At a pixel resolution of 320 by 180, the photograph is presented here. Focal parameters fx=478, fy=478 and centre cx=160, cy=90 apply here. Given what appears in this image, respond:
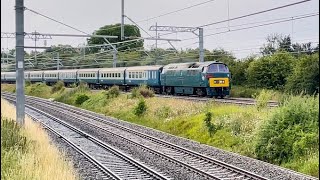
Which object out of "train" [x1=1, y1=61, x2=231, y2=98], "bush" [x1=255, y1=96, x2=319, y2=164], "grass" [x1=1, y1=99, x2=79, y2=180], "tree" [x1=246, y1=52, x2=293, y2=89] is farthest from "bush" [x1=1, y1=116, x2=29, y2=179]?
"tree" [x1=246, y1=52, x2=293, y2=89]

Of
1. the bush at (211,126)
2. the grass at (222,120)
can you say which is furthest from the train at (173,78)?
the bush at (211,126)

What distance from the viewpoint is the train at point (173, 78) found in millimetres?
30719

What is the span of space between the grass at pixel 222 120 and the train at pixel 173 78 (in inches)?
150

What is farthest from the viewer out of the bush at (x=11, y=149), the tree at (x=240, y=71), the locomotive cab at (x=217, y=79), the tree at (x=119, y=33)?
the tree at (x=119, y=33)

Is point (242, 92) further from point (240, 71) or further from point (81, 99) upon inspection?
point (81, 99)

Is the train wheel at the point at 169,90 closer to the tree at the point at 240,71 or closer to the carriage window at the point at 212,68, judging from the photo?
the tree at the point at 240,71

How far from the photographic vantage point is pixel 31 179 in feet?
27.4

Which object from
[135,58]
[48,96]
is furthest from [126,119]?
[135,58]

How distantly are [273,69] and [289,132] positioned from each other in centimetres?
2201

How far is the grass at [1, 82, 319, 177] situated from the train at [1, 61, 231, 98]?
3.80 meters

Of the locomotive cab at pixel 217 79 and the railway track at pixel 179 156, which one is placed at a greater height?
the locomotive cab at pixel 217 79

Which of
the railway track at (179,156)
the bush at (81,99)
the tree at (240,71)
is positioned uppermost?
the tree at (240,71)

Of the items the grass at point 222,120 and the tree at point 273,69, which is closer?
the grass at point 222,120

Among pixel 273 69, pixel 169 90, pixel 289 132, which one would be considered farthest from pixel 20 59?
pixel 273 69
